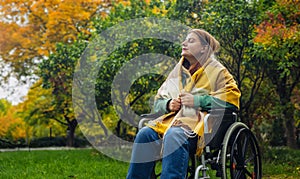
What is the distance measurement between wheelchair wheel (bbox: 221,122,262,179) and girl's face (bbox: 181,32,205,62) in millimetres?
508

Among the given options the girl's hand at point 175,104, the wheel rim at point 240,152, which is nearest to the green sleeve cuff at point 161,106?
the girl's hand at point 175,104

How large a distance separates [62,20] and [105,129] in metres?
3.04

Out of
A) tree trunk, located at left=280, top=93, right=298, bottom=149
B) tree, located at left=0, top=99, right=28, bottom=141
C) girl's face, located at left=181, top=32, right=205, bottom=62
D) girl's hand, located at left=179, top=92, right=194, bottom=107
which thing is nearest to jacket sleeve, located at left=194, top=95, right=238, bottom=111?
girl's hand, located at left=179, top=92, right=194, bottom=107

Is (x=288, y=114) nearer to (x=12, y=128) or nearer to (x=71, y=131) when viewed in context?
(x=71, y=131)

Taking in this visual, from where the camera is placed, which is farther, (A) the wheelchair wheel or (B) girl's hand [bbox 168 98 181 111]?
(B) girl's hand [bbox 168 98 181 111]

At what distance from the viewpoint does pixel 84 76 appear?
25.3ft

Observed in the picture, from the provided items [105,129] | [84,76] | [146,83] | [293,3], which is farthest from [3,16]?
[293,3]

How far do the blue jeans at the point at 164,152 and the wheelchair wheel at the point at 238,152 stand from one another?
0.20 meters

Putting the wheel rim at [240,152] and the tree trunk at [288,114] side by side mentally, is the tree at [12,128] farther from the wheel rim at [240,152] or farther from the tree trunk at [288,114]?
the wheel rim at [240,152]

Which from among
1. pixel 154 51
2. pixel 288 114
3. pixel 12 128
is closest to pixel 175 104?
pixel 154 51

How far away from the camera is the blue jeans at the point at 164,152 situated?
2348 millimetres

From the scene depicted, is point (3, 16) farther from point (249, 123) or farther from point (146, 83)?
point (249, 123)

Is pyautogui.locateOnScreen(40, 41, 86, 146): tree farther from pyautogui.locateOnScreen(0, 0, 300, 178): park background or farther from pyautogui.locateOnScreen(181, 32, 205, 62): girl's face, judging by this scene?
pyautogui.locateOnScreen(181, 32, 205, 62): girl's face

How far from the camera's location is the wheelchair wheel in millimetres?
2545
